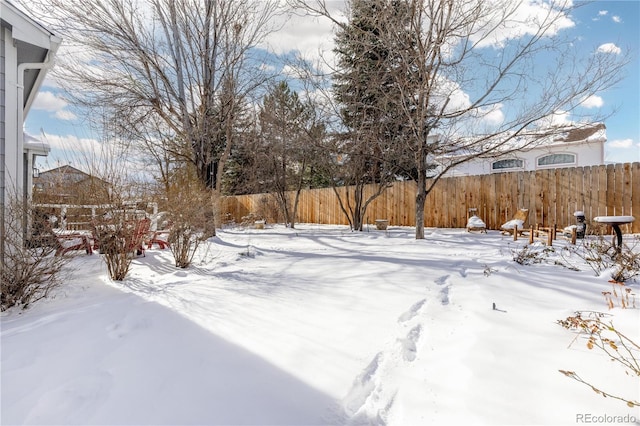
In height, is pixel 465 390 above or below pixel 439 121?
below

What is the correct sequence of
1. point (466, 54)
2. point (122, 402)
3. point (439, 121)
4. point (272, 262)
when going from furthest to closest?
point (439, 121) → point (466, 54) → point (272, 262) → point (122, 402)

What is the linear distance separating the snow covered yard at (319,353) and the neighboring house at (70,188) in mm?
1273

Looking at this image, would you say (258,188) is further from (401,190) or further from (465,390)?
(465,390)

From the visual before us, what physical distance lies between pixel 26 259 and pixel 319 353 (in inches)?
125

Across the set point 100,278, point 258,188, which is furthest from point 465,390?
point 258,188

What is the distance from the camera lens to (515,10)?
641 cm

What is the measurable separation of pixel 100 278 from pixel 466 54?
8048 mm

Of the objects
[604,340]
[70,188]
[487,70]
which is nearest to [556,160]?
[487,70]

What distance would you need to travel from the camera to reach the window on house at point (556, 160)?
15.2 meters

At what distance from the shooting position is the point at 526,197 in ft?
29.1

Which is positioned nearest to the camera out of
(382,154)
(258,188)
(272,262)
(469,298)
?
(469,298)

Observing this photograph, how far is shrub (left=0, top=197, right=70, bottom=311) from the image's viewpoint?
3133mm

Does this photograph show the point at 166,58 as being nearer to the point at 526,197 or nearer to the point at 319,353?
the point at 319,353

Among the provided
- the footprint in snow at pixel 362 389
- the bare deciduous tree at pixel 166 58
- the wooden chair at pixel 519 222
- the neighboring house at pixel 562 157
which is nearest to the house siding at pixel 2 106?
the bare deciduous tree at pixel 166 58
